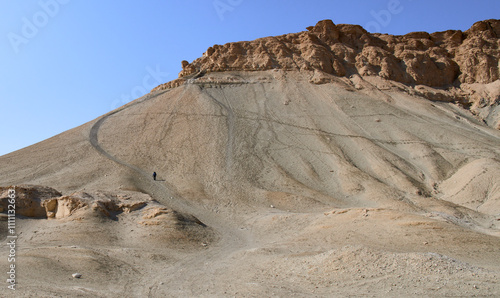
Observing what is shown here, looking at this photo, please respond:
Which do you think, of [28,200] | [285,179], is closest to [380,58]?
[285,179]

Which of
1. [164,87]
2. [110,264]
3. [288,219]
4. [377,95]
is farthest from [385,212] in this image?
[164,87]

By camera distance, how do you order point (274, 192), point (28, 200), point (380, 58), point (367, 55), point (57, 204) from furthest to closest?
point (367, 55)
point (380, 58)
point (274, 192)
point (57, 204)
point (28, 200)

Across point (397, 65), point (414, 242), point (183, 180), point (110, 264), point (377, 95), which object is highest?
point (397, 65)

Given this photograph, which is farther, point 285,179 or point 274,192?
point 285,179

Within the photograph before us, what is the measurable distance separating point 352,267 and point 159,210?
31.9 ft

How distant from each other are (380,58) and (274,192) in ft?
107

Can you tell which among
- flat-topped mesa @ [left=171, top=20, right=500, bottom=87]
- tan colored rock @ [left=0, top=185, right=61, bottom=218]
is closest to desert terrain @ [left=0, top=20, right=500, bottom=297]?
tan colored rock @ [left=0, top=185, right=61, bottom=218]

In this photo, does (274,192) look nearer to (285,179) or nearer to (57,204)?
(285,179)

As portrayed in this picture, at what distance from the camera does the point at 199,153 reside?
33250mm

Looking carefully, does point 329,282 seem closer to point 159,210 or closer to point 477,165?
point 159,210

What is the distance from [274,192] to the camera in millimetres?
26969

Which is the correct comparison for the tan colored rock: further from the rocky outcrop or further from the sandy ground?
the sandy ground

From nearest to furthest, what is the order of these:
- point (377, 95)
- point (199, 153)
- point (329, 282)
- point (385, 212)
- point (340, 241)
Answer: point (329, 282), point (340, 241), point (385, 212), point (199, 153), point (377, 95)

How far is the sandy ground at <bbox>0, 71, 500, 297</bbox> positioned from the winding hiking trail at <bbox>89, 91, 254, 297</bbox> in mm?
78
